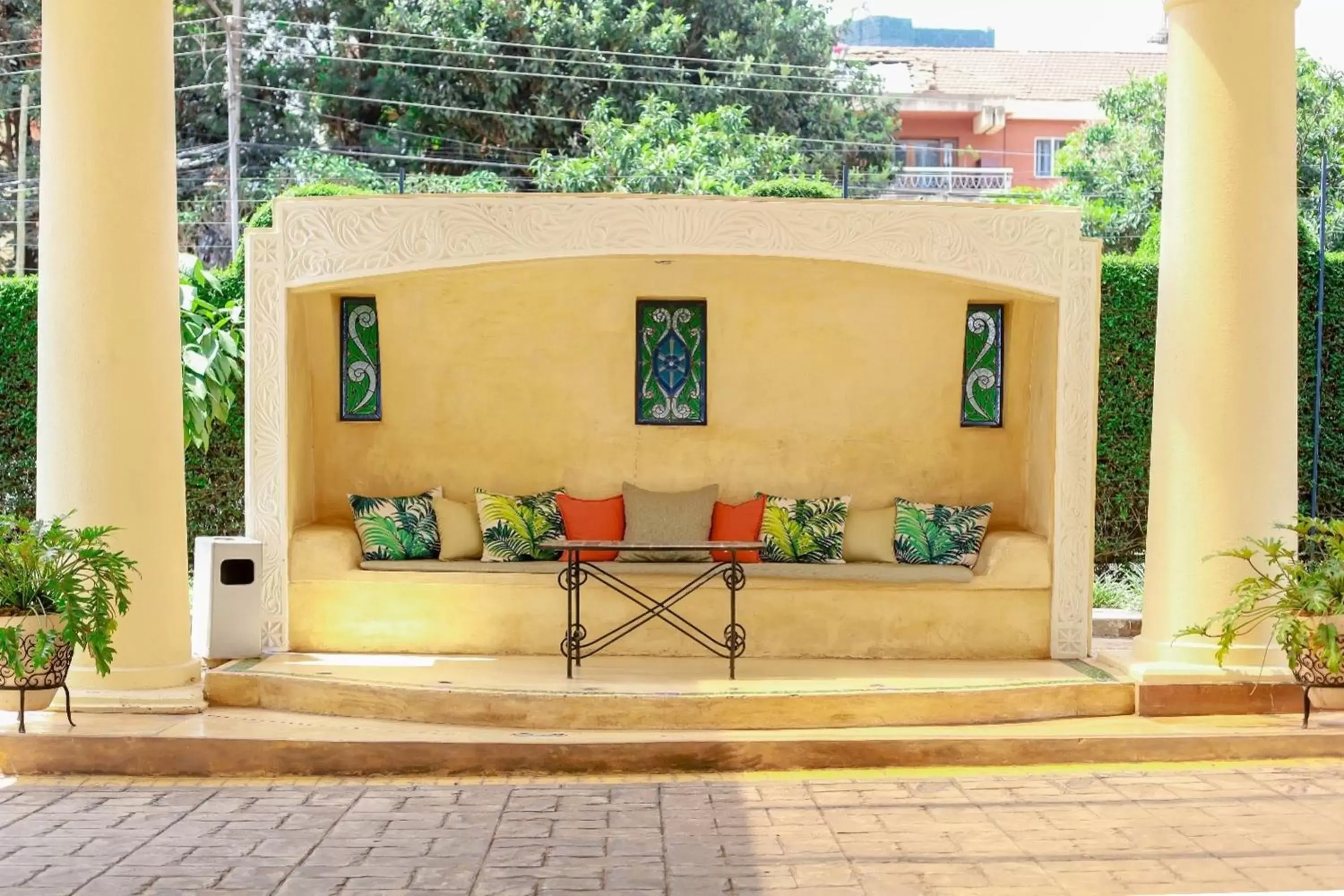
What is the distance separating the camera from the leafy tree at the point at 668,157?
19.2 m

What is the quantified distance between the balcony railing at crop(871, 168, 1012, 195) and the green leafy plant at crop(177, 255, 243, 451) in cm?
1348

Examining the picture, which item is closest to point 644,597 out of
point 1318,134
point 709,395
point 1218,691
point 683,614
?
point 683,614

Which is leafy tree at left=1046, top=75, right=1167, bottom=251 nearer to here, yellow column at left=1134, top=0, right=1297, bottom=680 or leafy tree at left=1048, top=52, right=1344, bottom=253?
leafy tree at left=1048, top=52, right=1344, bottom=253

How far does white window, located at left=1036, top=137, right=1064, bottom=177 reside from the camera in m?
28.9

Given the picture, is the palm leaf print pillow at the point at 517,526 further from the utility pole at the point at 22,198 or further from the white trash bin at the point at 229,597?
the utility pole at the point at 22,198

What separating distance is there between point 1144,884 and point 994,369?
15.9 feet

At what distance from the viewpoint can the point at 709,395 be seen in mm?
9828

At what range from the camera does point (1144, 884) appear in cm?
523

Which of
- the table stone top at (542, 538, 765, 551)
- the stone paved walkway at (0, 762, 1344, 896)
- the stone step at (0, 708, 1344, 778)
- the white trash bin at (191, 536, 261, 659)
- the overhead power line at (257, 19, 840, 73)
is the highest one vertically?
the overhead power line at (257, 19, 840, 73)

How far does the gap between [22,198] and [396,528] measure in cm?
1174

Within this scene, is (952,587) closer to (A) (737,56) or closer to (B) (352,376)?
(B) (352,376)

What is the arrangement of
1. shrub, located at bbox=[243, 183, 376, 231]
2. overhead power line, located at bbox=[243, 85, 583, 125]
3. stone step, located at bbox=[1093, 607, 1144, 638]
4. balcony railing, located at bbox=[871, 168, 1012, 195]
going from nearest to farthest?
stone step, located at bbox=[1093, 607, 1144, 638], shrub, located at bbox=[243, 183, 376, 231], overhead power line, located at bbox=[243, 85, 583, 125], balcony railing, located at bbox=[871, 168, 1012, 195]

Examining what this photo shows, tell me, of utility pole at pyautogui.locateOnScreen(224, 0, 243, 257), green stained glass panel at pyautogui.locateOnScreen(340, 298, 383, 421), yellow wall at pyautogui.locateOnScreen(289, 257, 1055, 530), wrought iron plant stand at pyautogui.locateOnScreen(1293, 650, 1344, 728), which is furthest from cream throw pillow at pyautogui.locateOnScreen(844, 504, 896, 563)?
utility pole at pyautogui.locateOnScreen(224, 0, 243, 257)

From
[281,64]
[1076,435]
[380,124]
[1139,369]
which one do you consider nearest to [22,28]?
[281,64]
